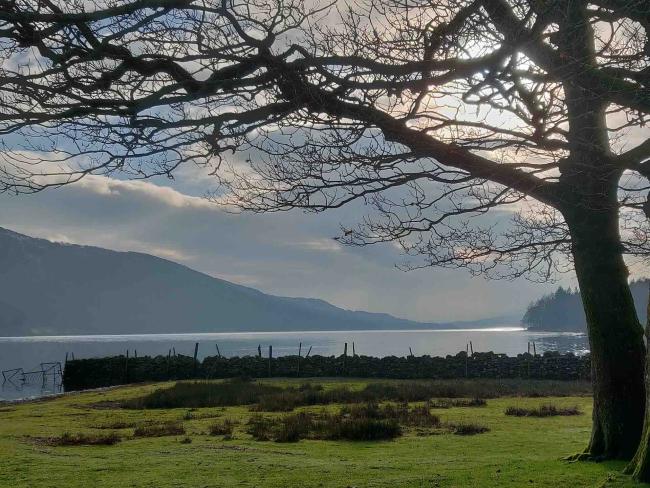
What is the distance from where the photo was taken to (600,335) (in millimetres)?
10227

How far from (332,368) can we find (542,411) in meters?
24.8

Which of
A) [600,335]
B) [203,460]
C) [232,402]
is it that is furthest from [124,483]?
[232,402]

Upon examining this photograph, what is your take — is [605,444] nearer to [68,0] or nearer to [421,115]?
[421,115]

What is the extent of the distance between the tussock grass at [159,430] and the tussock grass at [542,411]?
9802mm

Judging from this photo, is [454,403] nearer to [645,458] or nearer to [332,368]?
[645,458]

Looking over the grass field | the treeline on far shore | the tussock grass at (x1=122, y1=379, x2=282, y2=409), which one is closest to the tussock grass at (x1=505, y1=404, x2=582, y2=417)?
the grass field

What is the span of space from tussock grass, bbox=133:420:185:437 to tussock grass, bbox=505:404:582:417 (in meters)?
9.80

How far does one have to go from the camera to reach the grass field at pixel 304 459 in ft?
31.4

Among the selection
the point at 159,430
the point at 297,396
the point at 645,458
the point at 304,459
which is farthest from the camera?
the point at 297,396

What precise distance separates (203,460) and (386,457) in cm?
327

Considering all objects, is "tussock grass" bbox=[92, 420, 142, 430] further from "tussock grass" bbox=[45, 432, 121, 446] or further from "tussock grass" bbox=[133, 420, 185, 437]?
"tussock grass" bbox=[45, 432, 121, 446]

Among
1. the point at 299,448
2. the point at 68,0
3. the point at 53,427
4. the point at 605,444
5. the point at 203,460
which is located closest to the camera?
the point at 68,0

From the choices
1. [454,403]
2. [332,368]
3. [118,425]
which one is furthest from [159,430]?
[332,368]

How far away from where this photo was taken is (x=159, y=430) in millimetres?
16609
